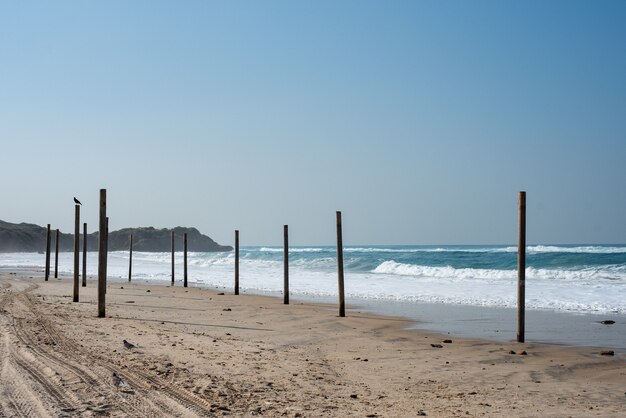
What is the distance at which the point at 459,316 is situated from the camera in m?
16.5

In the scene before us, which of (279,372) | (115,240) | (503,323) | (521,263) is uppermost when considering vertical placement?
(521,263)

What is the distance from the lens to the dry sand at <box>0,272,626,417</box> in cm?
639

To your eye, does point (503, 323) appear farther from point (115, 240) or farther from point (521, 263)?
point (115, 240)

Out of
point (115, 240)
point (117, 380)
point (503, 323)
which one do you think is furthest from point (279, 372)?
point (115, 240)

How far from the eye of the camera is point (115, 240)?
13825cm

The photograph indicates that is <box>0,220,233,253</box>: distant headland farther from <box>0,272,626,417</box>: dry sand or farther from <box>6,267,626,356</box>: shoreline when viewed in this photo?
<box>0,272,626,417</box>: dry sand

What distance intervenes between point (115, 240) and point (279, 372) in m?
137

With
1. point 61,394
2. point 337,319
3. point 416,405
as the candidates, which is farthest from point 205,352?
point 337,319

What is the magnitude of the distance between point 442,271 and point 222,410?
114 feet

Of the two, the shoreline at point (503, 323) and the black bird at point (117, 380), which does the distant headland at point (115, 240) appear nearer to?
the shoreline at point (503, 323)

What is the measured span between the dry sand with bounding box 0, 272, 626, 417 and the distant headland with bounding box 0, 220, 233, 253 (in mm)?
107348

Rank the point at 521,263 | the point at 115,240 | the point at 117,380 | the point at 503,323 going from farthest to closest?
the point at 115,240
the point at 503,323
the point at 521,263
the point at 117,380

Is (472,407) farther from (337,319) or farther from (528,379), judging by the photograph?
(337,319)

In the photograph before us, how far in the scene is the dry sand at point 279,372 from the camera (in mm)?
6395
